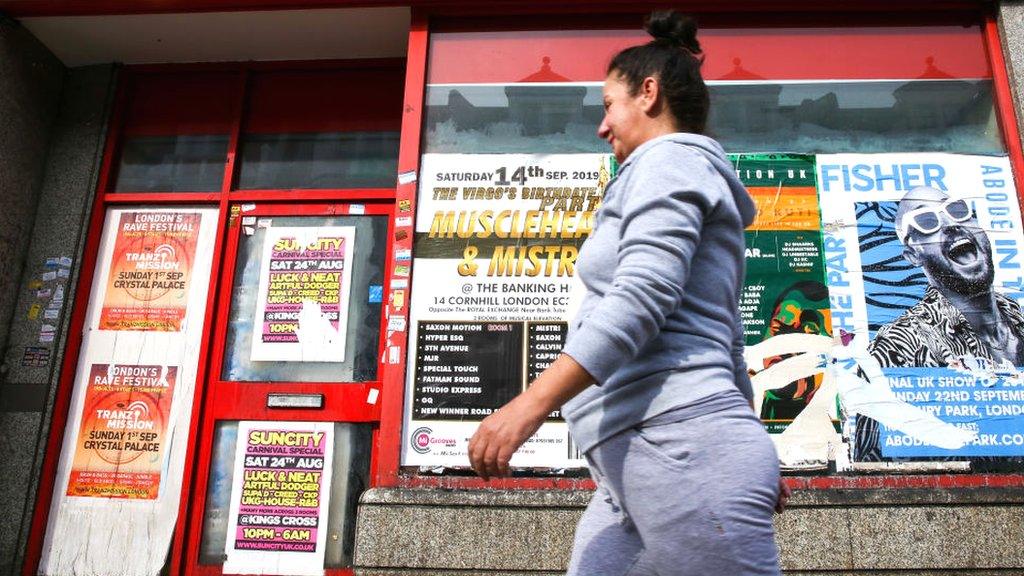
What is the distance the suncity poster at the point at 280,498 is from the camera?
440 cm

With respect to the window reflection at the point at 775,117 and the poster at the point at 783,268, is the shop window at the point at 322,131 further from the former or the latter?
the poster at the point at 783,268

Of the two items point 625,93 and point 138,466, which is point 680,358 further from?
point 138,466

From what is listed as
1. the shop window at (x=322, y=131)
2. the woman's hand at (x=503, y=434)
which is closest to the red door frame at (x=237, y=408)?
the shop window at (x=322, y=131)

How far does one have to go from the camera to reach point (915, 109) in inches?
177

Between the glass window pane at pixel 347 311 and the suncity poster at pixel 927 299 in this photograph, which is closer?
the suncity poster at pixel 927 299

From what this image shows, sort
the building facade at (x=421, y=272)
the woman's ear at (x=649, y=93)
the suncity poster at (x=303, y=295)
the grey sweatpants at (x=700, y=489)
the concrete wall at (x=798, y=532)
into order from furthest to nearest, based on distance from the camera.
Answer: the suncity poster at (x=303, y=295), the building facade at (x=421, y=272), the concrete wall at (x=798, y=532), the woman's ear at (x=649, y=93), the grey sweatpants at (x=700, y=489)

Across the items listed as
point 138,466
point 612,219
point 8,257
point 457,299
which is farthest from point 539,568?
point 8,257

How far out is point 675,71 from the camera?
175 cm

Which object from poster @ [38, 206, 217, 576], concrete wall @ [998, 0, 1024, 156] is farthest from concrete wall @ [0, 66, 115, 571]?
concrete wall @ [998, 0, 1024, 156]

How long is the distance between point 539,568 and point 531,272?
1.61 m

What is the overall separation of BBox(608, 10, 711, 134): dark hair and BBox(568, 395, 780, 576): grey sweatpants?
73cm

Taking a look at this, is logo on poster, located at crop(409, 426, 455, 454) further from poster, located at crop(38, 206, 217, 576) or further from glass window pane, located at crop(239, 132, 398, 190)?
glass window pane, located at crop(239, 132, 398, 190)

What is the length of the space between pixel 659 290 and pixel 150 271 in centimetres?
461

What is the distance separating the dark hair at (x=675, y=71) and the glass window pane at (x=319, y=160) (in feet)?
11.4
